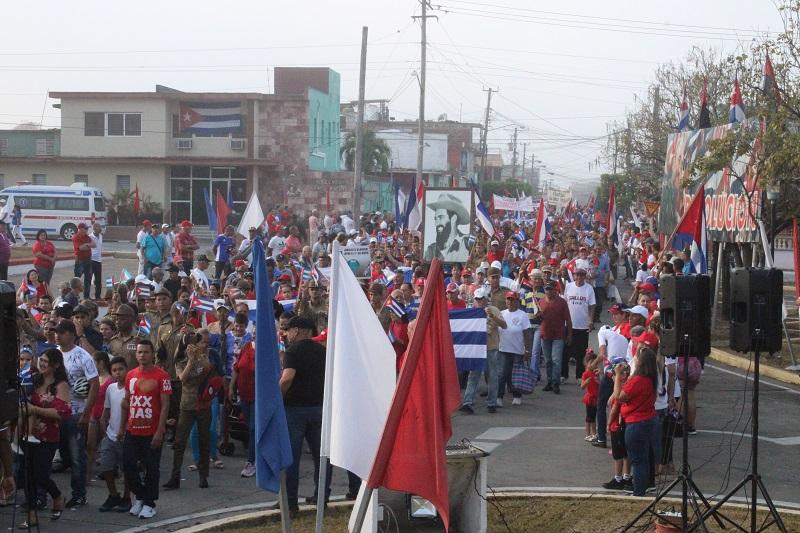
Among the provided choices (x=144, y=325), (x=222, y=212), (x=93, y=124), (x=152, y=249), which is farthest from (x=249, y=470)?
(x=93, y=124)

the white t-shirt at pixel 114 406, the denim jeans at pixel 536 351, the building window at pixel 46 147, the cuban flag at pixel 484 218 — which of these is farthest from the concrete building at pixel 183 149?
the white t-shirt at pixel 114 406

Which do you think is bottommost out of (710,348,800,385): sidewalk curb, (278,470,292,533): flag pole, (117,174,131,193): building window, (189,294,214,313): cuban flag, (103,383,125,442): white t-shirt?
(710,348,800,385): sidewalk curb

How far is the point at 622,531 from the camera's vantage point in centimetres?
934

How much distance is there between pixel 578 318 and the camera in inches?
717

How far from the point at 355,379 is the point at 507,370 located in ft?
25.9

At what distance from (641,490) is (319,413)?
317 cm

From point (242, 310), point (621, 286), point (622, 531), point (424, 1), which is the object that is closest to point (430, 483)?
point (622, 531)

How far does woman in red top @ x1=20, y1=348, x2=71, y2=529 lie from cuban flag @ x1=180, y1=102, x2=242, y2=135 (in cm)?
4777

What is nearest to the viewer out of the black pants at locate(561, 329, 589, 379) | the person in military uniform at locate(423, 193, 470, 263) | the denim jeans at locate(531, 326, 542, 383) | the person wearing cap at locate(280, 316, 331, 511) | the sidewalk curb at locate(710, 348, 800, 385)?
the person wearing cap at locate(280, 316, 331, 511)

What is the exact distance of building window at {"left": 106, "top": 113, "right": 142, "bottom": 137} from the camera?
56.8 m

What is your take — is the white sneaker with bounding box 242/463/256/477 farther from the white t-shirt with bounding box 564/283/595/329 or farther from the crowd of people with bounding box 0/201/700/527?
the white t-shirt with bounding box 564/283/595/329

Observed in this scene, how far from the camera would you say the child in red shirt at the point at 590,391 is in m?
12.9

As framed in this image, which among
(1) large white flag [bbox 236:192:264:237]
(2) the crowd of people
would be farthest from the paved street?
(1) large white flag [bbox 236:192:264:237]

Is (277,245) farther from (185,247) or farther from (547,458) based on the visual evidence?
(547,458)
